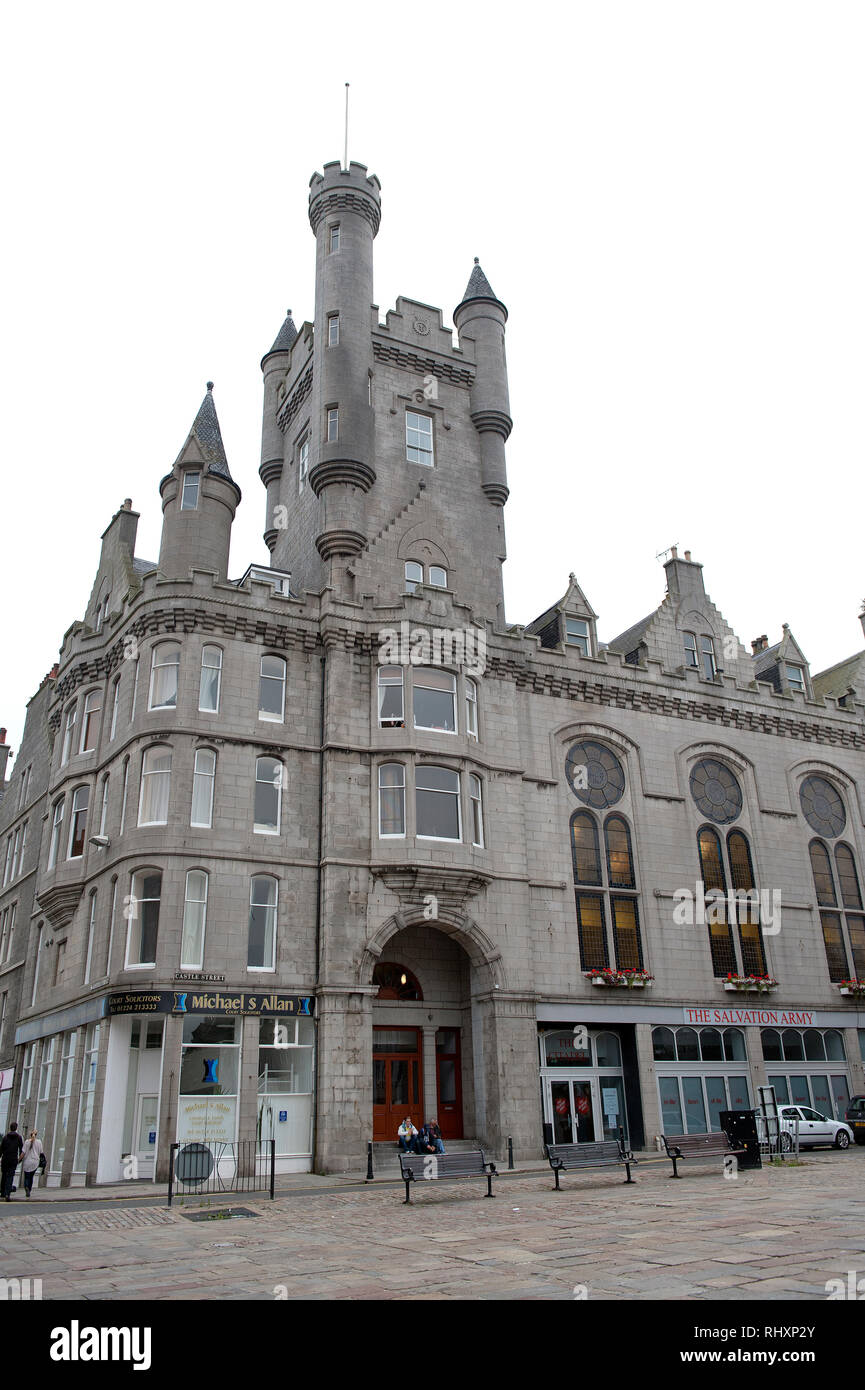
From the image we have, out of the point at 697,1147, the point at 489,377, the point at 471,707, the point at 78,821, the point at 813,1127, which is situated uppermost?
the point at 489,377

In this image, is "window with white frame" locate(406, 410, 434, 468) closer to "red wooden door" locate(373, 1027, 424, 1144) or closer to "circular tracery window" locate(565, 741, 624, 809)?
"circular tracery window" locate(565, 741, 624, 809)

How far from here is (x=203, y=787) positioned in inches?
1169

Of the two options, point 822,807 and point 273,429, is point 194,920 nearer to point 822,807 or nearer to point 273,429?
point 273,429

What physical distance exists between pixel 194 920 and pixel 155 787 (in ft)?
13.5

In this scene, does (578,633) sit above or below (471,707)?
above

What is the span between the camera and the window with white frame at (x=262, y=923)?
2891cm

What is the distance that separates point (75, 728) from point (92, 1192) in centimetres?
1591

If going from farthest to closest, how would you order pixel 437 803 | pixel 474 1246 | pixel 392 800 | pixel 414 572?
1. pixel 414 572
2. pixel 437 803
3. pixel 392 800
4. pixel 474 1246

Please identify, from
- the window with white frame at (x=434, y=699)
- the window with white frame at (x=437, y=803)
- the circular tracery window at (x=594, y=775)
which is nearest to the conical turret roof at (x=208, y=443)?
the window with white frame at (x=434, y=699)

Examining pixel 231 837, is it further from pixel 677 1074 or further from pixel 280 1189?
pixel 677 1074

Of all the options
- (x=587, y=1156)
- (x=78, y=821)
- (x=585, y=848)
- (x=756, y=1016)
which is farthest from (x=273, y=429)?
(x=587, y=1156)

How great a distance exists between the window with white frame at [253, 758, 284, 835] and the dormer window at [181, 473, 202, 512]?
8.96 metres

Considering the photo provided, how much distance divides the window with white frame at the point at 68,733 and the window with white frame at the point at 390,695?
11.0 meters
